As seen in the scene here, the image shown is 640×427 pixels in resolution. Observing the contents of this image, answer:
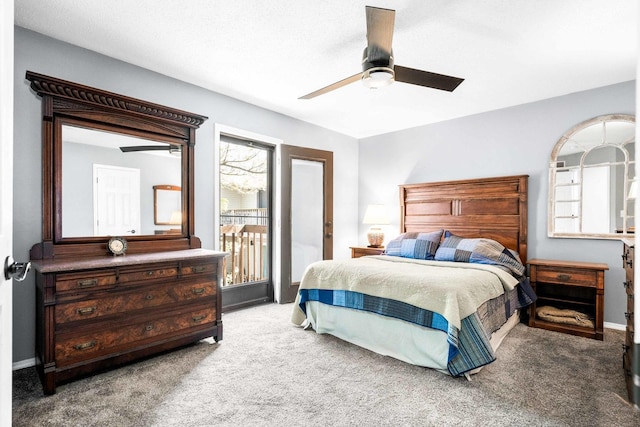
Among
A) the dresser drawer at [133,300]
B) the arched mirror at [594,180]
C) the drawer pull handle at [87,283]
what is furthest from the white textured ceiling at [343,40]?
the dresser drawer at [133,300]

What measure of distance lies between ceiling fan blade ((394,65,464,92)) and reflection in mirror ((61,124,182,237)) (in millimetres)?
2169

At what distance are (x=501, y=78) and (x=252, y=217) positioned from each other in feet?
10.8

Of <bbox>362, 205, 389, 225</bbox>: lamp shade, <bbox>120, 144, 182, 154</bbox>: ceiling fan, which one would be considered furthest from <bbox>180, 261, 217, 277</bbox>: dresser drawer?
<bbox>362, 205, 389, 225</bbox>: lamp shade

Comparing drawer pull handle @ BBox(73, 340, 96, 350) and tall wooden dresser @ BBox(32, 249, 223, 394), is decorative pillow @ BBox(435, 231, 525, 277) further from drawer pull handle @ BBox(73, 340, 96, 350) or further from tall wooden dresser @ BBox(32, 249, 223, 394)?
drawer pull handle @ BBox(73, 340, 96, 350)

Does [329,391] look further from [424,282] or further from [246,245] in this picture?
[246,245]

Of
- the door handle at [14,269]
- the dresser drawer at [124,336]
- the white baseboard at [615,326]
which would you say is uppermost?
the door handle at [14,269]

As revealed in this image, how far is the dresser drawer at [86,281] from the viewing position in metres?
2.15

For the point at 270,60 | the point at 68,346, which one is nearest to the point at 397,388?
the point at 68,346

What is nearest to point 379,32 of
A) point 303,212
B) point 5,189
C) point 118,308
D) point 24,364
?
point 5,189

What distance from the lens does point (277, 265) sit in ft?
14.4

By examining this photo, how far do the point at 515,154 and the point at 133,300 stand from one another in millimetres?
4239

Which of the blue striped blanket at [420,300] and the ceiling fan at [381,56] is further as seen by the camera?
the blue striped blanket at [420,300]

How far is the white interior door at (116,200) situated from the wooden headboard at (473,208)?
343cm

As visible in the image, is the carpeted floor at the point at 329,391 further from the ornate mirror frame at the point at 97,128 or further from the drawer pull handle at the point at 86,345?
the ornate mirror frame at the point at 97,128
